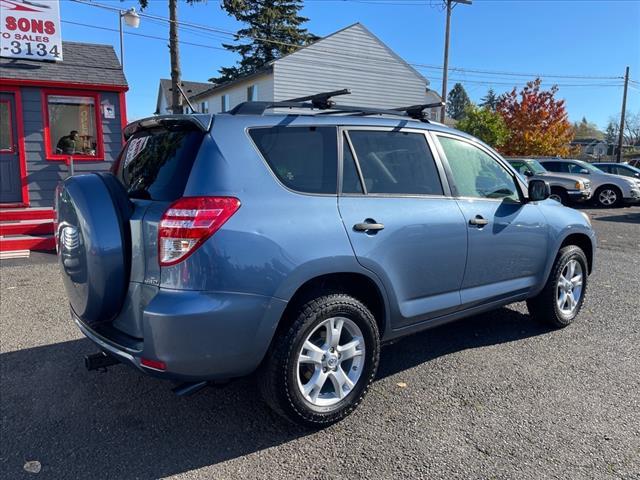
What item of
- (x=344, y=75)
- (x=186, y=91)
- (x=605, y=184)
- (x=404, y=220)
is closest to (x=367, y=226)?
(x=404, y=220)

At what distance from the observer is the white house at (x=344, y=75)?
24.4 m

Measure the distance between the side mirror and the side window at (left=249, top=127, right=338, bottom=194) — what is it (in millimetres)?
2009

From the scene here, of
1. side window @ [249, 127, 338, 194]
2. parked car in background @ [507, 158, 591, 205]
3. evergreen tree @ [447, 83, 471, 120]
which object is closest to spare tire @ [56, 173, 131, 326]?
side window @ [249, 127, 338, 194]

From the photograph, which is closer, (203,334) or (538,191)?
(203,334)

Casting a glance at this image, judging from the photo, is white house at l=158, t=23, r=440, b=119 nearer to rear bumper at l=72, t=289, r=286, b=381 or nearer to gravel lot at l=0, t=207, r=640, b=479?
gravel lot at l=0, t=207, r=640, b=479

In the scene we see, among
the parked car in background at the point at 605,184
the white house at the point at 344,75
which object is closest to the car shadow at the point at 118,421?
the parked car in background at the point at 605,184

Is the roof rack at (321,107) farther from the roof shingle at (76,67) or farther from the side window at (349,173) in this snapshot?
the roof shingle at (76,67)

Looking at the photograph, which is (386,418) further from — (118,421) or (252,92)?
(252,92)

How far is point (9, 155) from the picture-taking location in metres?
9.20

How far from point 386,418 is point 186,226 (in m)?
1.70

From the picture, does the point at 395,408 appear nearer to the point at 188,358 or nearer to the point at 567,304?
the point at 188,358

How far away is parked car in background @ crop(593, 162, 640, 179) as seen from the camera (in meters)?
18.7

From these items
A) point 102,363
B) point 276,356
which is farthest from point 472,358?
point 102,363

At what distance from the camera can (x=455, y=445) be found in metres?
2.83
